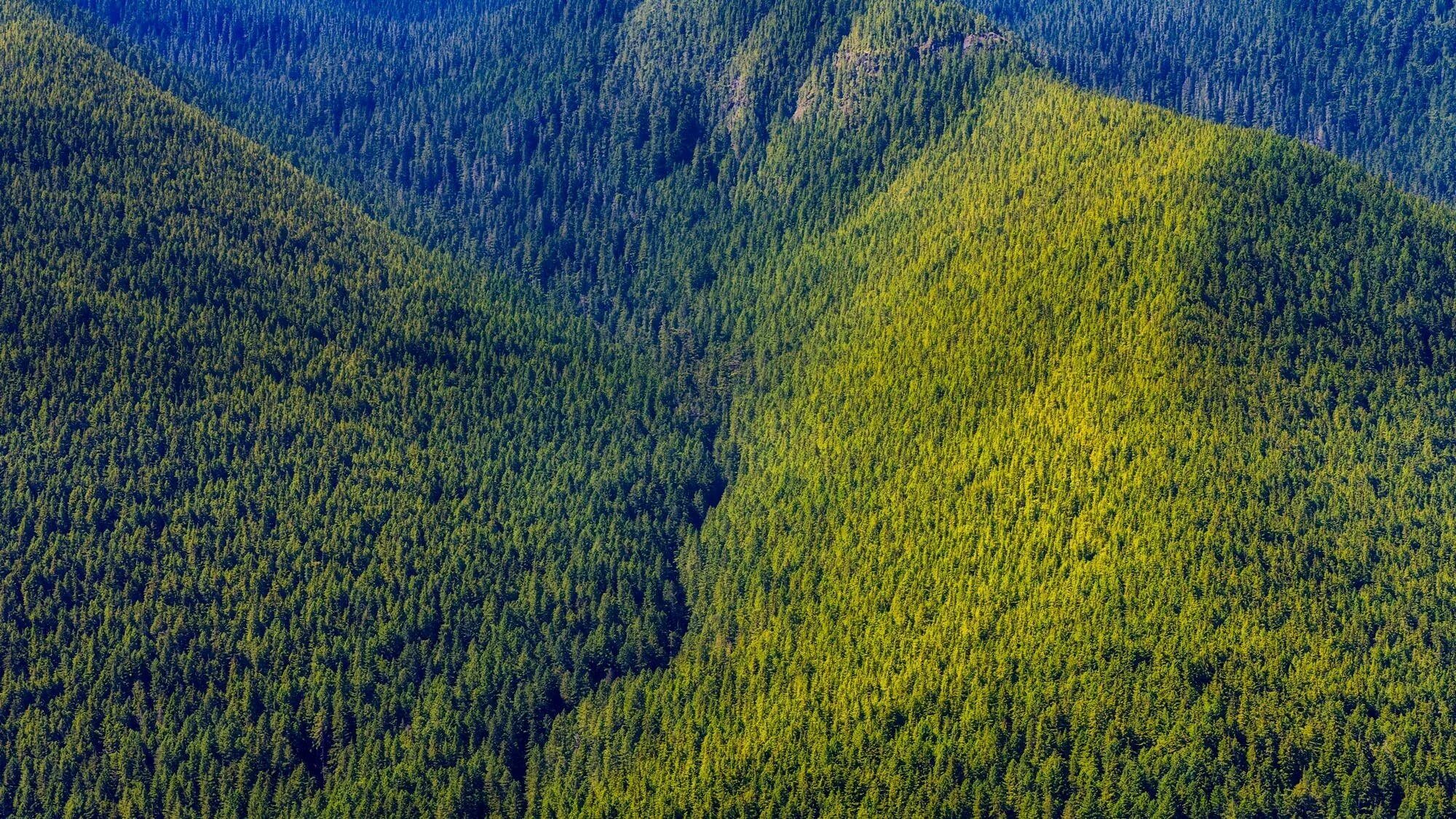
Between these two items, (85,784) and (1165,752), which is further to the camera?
(85,784)

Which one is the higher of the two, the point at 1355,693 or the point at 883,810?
the point at 1355,693

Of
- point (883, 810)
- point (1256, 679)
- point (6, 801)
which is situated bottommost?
point (6, 801)

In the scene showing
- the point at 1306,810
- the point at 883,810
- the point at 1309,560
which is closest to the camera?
the point at 1306,810

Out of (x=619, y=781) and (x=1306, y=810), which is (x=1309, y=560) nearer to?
(x=1306, y=810)

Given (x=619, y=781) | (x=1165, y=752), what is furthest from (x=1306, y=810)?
(x=619, y=781)

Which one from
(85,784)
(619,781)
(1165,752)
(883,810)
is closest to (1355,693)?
(1165,752)

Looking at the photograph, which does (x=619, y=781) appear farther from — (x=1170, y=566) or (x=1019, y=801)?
(x=1170, y=566)

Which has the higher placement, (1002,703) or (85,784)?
(1002,703)

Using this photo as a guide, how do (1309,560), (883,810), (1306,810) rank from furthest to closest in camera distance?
(1309,560) < (883,810) < (1306,810)

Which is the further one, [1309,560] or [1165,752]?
[1309,560]
